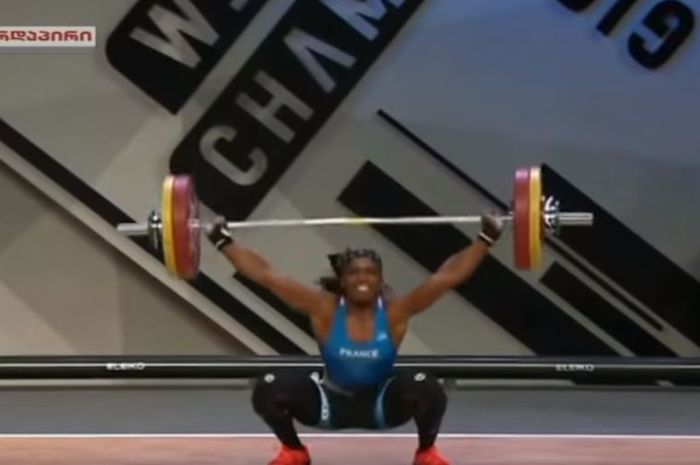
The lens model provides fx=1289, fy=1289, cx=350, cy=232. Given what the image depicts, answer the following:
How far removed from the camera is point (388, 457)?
4152 mm

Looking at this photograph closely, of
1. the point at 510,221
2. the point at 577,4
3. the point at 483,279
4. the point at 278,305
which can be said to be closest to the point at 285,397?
the point at 510,221

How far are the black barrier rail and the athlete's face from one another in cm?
172

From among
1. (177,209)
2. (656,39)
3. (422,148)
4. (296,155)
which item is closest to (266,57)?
(296,155)

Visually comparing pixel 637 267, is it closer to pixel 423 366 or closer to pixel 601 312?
pixel 601 312

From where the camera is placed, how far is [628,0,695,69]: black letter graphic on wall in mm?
5766

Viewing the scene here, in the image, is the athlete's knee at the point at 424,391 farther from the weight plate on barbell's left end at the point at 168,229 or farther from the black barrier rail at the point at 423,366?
the black barrier rail at the point at 423,366

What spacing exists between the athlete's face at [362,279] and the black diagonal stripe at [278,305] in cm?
220

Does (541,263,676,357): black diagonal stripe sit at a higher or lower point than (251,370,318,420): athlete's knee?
higher

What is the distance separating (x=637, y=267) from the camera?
19.2ft

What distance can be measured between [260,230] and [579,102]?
1556 mm

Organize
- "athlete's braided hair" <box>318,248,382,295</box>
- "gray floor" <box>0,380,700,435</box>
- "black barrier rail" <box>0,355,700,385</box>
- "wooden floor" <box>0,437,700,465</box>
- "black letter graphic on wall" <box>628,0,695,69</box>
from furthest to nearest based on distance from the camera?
1. "black letter graphic on wall" <box>628,0,695,69</box>
2. "black barrier rail" <box>0,355,700,385</box>
3. "gray floor" <box>0,380,700,435</box>
4. "wooden floor" <box>0,437,700,465</box>
5. "athlete's braided hair" <box>318,248,382,295</box>

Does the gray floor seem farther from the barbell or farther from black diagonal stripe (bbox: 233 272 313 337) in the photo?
the barbell

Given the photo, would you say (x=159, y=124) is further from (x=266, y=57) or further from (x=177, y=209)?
(x=177, y=209)

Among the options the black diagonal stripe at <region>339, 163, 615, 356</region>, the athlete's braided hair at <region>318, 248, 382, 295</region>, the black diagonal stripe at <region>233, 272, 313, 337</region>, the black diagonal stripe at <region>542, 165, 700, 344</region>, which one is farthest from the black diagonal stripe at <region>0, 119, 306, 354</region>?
the athlete's braided hair at <region>318, 248, 382, 295</region>
